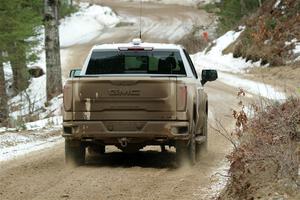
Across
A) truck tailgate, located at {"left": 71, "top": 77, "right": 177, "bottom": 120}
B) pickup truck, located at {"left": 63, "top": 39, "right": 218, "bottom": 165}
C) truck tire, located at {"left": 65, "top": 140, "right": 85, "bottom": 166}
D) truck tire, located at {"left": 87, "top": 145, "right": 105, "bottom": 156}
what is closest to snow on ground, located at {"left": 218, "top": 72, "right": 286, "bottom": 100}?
truck tire, located at {"left": 87, "top": 145, "right": 105, "bottom": 156}

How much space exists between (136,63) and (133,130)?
5.73ft

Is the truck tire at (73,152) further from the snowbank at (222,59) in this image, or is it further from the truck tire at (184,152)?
the snowbank at (222,59)

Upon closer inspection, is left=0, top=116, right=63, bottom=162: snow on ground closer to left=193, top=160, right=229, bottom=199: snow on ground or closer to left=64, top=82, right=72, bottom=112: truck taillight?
left=64, top=82, right=72, bottom=112: truck taillight

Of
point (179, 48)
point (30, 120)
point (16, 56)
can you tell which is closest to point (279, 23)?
point (16, 56)

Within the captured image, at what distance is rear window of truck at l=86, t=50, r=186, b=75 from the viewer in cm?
1166

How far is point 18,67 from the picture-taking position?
3102cm

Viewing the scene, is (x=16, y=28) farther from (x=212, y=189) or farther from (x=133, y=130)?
(x=212, y=189)

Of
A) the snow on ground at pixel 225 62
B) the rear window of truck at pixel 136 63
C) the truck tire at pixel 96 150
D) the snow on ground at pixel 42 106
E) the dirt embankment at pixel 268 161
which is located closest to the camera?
the dirt embankment at pixel 268 161

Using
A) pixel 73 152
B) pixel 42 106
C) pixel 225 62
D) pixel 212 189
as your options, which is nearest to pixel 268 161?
pixel 212 189

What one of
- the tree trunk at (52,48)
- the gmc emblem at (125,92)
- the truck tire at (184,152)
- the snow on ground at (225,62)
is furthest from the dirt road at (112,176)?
the snow on ground at (225,62)

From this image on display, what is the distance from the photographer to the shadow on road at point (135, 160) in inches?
444

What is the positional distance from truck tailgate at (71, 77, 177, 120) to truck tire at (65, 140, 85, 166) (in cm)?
74

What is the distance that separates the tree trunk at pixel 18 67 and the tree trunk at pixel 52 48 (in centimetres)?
192

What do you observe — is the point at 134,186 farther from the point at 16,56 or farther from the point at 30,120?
the point at 16,56
